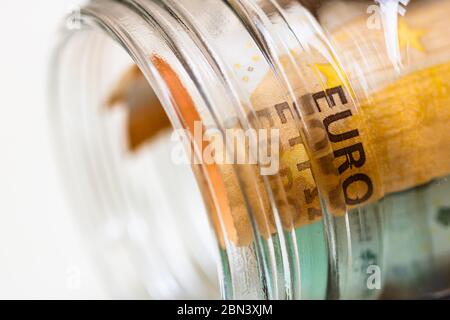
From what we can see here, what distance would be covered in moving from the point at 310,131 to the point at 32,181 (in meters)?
0.43

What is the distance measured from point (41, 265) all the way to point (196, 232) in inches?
6.5

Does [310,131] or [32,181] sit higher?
[32,181]

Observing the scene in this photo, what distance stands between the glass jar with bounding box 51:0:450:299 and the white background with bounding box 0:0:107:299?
1.03 ft

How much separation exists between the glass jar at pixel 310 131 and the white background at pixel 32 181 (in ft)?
1.03

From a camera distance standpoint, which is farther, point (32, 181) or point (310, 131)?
point (32, 181)

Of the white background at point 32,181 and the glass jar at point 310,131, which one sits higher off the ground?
the white background at point 32,181

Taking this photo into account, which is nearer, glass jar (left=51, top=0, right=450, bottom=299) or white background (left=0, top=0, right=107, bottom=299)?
glass jar (left=51, top=0, right=450, bottom=299)

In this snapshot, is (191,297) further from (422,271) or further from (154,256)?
(422,271)

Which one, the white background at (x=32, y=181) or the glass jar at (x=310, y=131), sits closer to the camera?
the glass jar at (x=310, y=131)

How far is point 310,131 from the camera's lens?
0.41 meters

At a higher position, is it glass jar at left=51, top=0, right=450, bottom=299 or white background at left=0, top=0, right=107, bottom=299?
white background at left=0, top=0, right=107, bottom=299

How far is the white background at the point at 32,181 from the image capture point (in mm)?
708

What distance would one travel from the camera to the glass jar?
41cm
